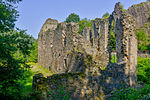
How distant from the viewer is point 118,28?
8750 mm

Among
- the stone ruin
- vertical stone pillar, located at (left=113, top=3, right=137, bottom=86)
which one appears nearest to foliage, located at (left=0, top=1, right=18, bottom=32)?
the stone ruin

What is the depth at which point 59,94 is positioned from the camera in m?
6.13

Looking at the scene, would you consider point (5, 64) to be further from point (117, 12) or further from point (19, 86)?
point (117, 12)

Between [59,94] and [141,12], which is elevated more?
Result: [141,12]

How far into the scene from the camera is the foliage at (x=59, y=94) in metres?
5.96

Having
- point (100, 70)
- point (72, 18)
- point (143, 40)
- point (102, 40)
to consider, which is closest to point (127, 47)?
point (100, 70)

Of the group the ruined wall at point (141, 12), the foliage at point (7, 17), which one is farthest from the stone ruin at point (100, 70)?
the ruined wall at point (141, 12)

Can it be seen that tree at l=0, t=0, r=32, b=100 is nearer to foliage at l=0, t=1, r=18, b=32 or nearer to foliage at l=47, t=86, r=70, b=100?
foliage at l=0, t=1, r=18, b=32

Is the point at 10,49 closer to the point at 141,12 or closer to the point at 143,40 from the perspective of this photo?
the point at 143,40

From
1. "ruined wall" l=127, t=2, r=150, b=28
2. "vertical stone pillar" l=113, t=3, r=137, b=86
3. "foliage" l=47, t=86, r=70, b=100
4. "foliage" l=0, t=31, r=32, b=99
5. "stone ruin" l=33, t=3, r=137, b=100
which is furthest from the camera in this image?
"ruined wall" l=127, t=2, r=150, b=28

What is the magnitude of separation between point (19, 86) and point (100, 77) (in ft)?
15.0

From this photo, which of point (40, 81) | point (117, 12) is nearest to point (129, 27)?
point (117, 12)

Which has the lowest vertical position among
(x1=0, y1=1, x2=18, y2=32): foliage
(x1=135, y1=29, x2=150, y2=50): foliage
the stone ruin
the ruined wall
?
the stone ruin

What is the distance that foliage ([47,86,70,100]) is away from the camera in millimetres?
5958
